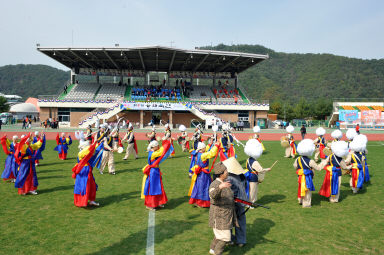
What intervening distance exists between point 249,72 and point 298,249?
390 ft

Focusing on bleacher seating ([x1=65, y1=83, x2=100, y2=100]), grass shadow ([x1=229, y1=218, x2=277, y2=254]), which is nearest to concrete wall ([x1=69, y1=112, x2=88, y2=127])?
bleacher seating ([x1=65, y1=83, x2=100, y2=100])

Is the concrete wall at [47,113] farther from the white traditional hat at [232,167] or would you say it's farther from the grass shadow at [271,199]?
the white traditional hat at [232,167]

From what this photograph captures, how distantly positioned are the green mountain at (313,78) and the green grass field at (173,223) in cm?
8447

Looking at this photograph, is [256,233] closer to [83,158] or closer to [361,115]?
[83,158]

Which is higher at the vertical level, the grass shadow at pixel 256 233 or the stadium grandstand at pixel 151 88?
the stadium grandstand at pixel 151 88

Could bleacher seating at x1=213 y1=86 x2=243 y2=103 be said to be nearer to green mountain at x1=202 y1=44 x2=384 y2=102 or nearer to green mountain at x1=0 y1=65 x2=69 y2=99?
green mountain at x1=202 y1=44 x2=384 y2=102

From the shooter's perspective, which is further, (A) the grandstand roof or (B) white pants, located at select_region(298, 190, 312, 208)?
(A) the grandstand roof

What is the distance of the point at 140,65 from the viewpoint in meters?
A: 43.1

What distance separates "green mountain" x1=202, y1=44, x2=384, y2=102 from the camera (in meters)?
92.4

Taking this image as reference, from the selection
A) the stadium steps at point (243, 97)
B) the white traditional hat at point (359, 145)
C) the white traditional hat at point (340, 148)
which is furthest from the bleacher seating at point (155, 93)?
the white traditional hat at point (340, 148)

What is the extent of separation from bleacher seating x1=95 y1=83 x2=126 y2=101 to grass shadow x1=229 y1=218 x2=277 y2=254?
37272mm

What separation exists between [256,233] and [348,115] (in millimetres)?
45087

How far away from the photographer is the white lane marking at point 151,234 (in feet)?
14.7

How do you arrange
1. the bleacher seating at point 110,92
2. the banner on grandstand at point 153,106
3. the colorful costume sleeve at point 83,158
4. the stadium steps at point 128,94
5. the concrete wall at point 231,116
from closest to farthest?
the colorful costume sleeve at point 83,158
the banner on grandstand at point 153,106
the stadium steps at point 128,94
the concrete wall at point 231,116
the bleacher seating at point 110,92
